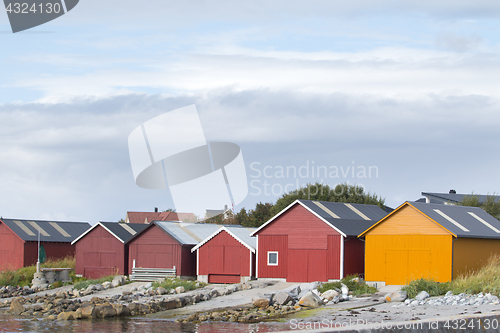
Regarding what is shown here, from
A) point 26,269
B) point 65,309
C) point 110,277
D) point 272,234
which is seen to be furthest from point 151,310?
point 26,269

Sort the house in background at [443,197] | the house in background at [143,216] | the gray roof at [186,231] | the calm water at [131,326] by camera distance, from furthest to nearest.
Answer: the house in background at [143,216], the house in background at [443,197], the gray roof at [186,231], the calm water at [131,326]

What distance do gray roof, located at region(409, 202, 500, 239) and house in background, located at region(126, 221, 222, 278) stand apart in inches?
671

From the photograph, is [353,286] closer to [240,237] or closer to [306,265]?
[306,265]

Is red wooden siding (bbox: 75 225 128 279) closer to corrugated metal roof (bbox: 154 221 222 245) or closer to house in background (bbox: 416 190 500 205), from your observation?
corrugated metal roof (bbox: 154 221 222 245)

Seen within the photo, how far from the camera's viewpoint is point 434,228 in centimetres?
2922

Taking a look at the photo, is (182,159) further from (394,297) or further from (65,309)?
(394,297)

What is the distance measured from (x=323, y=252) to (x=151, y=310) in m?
10.9

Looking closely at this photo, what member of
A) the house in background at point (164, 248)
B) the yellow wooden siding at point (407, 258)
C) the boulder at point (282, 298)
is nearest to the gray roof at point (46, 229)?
the house in background at point (164, 248)

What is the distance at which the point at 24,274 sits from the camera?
152 feet

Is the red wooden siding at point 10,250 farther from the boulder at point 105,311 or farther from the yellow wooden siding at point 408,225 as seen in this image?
the yellow wooden siding at point 408,225

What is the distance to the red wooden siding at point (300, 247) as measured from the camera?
34375 mm

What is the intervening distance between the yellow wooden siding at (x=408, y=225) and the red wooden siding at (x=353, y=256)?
11.2 ft

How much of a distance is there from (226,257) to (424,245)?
13764 millimetres

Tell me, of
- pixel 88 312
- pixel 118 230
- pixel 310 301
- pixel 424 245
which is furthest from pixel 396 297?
pixel 118 230
